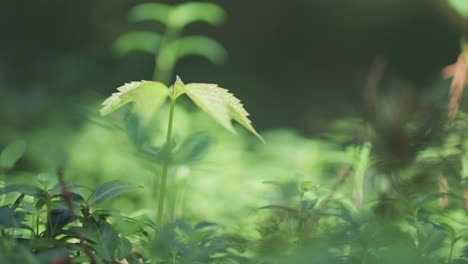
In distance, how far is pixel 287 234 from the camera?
102 cm

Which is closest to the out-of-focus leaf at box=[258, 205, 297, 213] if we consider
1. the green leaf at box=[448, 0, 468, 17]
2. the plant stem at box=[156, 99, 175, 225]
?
the plant stem at box=[156, 99, 175, 225]

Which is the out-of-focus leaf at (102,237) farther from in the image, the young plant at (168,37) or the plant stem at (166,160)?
the young plant at (168,37)

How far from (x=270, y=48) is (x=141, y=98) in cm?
710

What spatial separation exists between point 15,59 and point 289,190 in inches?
207

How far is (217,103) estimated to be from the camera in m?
0.93

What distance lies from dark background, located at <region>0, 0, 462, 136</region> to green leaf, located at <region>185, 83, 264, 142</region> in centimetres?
357

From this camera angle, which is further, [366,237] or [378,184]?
[378,184]

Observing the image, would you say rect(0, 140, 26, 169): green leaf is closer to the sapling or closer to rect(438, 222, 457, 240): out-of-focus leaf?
the sapling

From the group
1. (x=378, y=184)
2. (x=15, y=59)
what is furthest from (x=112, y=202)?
(x=15, y=59)

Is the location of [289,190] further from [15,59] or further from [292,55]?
[292,55]

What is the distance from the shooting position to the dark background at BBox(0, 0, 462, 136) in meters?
5.73

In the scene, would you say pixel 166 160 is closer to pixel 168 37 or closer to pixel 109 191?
pixel 109 191

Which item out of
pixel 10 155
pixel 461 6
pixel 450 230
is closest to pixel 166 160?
pixel 10 155

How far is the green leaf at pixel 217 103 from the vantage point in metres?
0.92
